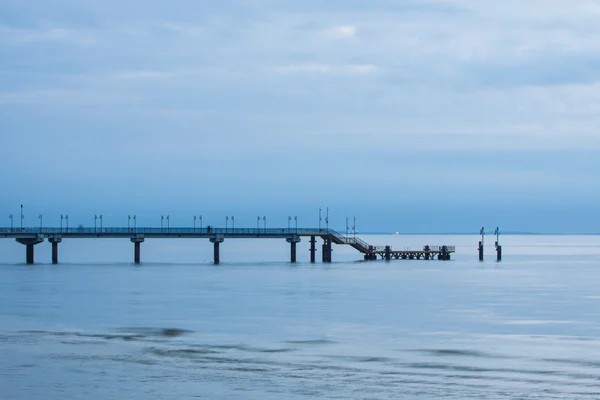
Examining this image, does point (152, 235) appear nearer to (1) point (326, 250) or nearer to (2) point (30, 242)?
(2) point (30, 242)

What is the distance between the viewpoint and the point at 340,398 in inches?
1320

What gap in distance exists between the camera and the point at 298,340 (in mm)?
50562

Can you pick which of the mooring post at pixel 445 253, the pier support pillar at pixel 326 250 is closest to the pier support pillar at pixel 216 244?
the pier support pillar at pixel 326 250

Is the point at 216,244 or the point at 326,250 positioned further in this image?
the point at 326,250

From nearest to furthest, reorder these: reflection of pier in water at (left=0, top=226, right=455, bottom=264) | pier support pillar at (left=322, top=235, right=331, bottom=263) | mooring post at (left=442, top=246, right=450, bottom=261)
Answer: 1. reflection of pier in water at (left=0, top=226, right=455, bottom=264)
2. pier support pillar at (left=322, top=235, right=331, bottom=263)
3. mooring post at (left=442, top=246, right=450, bottom=261)

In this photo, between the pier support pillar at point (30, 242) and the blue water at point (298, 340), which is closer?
the blue water at point (298, 340)

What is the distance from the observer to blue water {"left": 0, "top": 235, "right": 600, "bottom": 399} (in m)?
35.8

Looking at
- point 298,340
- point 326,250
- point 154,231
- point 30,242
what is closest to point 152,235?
point 154,231

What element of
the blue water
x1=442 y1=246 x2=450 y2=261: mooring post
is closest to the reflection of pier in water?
x1=442 y1=246 x2=450 y2=261: mooring post

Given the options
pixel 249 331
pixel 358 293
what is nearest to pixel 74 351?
pixel 249 331

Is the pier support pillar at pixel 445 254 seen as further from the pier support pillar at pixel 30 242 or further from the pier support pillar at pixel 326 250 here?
the pier support pillar at pixel 30 242

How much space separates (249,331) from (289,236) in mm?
79390

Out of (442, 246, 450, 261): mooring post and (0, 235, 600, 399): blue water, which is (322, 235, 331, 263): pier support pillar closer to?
(442, 246, 450, 261): mooring post

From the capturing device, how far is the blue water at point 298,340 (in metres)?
35.8
